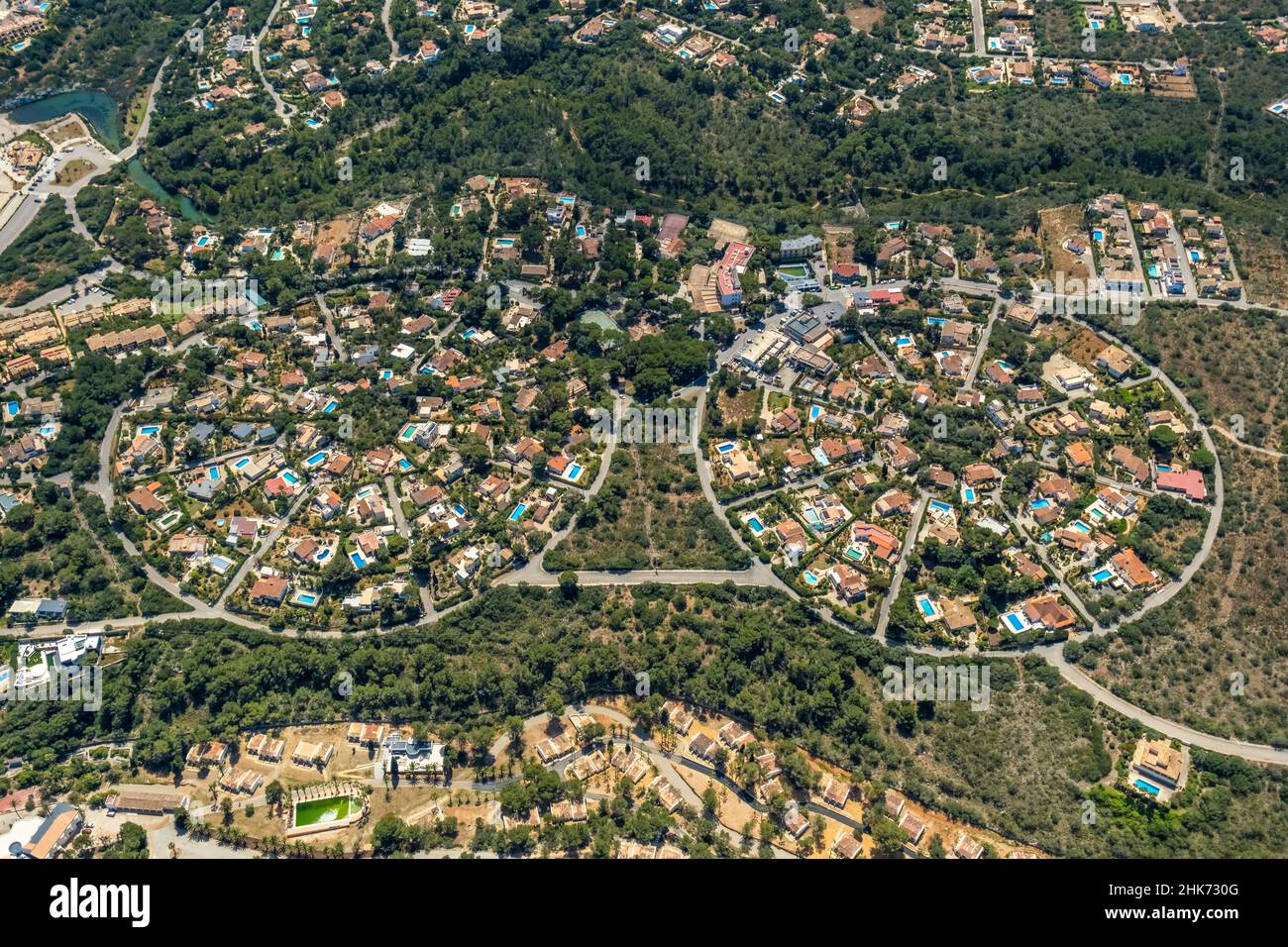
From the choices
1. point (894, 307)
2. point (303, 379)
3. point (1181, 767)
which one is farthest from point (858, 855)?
point (303, 379)

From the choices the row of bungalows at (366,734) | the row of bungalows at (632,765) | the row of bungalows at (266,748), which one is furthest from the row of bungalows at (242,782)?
the row of bungalows at (632,765)

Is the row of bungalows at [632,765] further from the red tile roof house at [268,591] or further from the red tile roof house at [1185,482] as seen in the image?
the red tile roof house at [1185,482]

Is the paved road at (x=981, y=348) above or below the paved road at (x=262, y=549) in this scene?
above

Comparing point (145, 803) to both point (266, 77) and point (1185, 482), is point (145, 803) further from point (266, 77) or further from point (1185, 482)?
point (266, 77)

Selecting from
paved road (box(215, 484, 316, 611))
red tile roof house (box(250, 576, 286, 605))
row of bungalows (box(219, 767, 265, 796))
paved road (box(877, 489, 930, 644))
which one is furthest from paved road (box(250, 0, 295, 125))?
paved road (box(877, 489, 930, 644))

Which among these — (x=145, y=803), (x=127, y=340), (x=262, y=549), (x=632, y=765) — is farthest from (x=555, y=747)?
(x=127, y=340)
